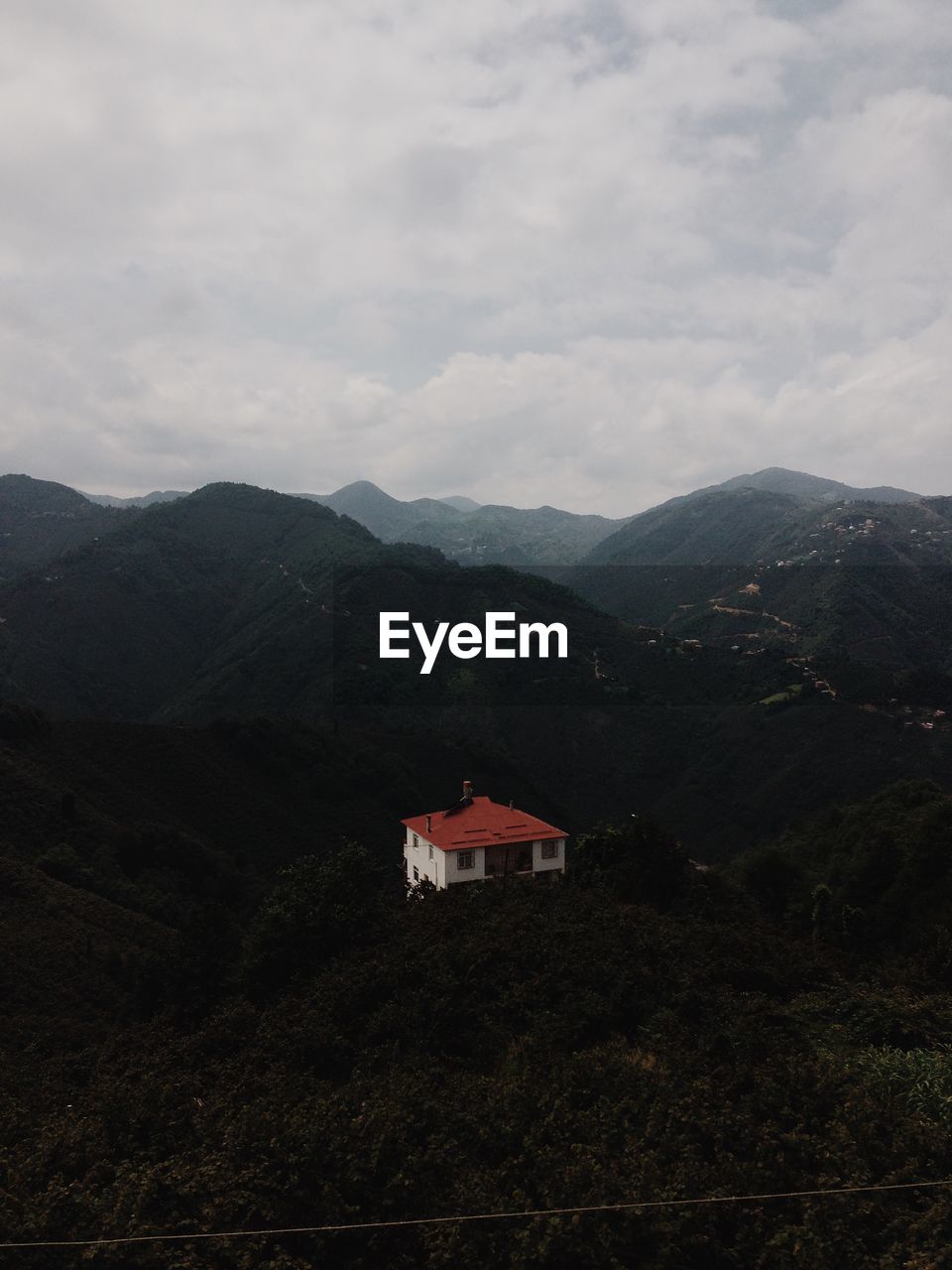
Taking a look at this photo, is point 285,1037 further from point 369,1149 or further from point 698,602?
point 698,602

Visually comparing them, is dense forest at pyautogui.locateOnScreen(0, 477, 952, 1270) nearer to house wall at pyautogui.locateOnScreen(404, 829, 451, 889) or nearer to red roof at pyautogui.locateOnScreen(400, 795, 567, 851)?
red roof at pyautogui.locateOnScreen(400, 795, 567, 851)

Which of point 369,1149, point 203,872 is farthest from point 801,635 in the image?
point 369,1149

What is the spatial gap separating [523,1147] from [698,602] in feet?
552

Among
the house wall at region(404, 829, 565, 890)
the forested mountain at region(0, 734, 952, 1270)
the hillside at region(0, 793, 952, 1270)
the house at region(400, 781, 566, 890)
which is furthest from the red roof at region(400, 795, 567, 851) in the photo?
the hillside at region(0, 793, 952, 1270)

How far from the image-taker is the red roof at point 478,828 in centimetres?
3152

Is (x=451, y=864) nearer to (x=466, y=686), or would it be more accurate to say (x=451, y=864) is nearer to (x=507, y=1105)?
(x=507, y=1105)

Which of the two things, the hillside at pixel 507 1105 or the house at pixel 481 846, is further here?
the house at pixel 481 846

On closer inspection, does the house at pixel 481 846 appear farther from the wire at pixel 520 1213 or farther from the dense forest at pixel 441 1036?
the wire at pixel 520 1213

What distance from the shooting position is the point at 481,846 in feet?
102

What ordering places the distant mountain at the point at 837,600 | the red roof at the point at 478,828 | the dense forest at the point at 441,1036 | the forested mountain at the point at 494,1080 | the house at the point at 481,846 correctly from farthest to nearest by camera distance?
the distant mountain at the point at 837,600 → the red roof at the point at 478,828 → the house at the point at 481,846 → the dense forest at the point at 441,1036 → the forested mountain at the point at 494,1080

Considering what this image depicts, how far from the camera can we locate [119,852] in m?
43.8

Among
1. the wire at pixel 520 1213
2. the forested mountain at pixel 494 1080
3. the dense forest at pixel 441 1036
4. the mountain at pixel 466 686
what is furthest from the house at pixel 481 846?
the mountain at pixel 466 686

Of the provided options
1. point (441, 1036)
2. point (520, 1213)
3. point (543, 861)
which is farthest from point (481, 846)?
point (520, 1213)

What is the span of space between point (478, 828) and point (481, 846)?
133cm
